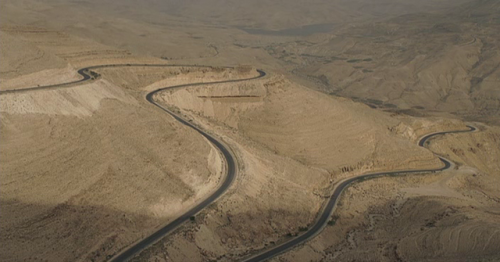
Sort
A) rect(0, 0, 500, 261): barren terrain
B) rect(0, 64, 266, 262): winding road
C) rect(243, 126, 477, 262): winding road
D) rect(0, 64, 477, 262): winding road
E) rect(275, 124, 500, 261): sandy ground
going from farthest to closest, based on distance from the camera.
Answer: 1. rect(243, 126, 477, 262): winding road
2. rect(0, 0, 500, 261): barren terrain
3. rect(275, 124, 500, 261): sandy ground
4. rect(0, 64, 477, 262): winding road
5. rect(0, 64, 266, 262): winding road

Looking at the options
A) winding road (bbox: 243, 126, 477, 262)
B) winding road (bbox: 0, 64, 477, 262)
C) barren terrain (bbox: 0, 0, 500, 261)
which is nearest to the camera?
winding road (bbox: 0, 64, 477, 262)

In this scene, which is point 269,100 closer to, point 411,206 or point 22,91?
point 411,206

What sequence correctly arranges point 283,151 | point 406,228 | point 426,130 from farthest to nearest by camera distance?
point 426,130 → point 283,151 → point 406,228

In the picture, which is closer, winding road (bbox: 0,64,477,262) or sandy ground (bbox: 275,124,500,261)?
winding road (bbox: 0,64,477,262)

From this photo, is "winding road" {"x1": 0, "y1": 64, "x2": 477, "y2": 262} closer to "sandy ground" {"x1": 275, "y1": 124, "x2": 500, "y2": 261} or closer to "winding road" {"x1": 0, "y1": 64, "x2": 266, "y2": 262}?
"winding road" {"x1": 0, "y1": 64, "x2": 266, "y2": 262}

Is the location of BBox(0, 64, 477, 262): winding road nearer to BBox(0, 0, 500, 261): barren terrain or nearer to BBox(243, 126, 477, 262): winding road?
BBox(243, 126, 477, 262): winding road

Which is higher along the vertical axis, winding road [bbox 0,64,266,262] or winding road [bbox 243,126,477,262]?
winding road [bbox 0,64,266,262]

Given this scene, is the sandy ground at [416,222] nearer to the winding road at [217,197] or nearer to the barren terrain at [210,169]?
the barren terrain at [210,169]

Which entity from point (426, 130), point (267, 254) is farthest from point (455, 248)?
point (426, 130)

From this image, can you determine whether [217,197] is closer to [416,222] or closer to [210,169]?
[210,169]

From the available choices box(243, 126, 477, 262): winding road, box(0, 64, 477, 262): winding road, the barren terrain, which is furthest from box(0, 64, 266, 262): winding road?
box(243, 126, 477, 262): winding road

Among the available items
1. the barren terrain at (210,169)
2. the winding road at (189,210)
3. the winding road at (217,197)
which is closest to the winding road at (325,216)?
the winding road at (217,197)
